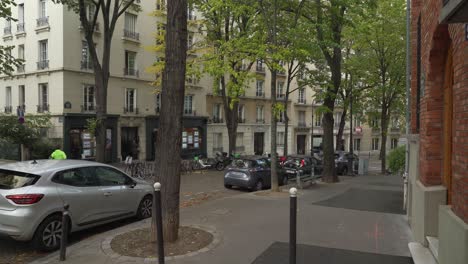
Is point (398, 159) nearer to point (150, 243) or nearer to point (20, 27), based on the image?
point (150, 243)

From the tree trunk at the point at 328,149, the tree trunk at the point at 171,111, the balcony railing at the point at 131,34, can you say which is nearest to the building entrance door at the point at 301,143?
the balcony railing at the point at 131,34

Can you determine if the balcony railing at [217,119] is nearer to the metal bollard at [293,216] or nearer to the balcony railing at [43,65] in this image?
the balcony railing at [43,65]

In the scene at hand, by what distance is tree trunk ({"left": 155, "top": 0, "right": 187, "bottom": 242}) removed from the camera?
21.4 feet

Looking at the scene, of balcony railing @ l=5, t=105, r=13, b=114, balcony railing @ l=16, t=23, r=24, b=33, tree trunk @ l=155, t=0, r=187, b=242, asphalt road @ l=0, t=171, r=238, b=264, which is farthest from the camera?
balcony railing @ l=5, t=105, r=13, b=114

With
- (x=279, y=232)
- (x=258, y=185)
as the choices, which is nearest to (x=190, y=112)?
(x=258, y=185)

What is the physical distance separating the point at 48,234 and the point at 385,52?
24.3 m

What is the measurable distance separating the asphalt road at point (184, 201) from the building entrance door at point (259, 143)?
21273 millimetres

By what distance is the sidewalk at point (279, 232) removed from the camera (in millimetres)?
6012

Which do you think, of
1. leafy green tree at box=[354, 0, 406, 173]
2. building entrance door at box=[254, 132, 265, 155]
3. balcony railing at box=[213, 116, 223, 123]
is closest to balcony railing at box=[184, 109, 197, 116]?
balcony railing at box=[213, 116, 223, 123]

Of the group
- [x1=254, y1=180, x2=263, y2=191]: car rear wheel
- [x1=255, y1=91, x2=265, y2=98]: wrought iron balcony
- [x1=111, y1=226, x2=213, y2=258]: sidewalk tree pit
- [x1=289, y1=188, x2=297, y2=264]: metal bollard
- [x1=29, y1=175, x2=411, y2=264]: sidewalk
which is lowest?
[x1=254, y1=180, x2=263, y2=191]: car rear wheel

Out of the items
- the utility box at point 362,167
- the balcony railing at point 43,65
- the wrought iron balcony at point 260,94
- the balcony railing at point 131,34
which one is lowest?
the utility box at point 362,167

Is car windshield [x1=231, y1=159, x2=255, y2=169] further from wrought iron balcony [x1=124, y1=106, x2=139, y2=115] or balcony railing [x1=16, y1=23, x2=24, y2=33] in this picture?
balcony railing [x1=16, y1=23, x2=24, y2=33]

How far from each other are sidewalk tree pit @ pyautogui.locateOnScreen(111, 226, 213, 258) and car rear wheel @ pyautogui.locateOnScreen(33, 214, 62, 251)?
1024mm

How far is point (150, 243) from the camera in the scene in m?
6.54
